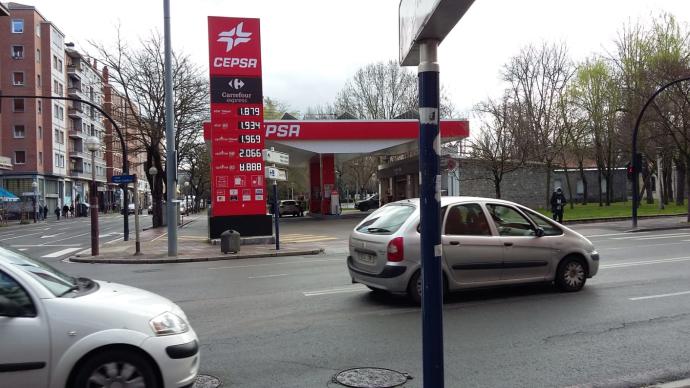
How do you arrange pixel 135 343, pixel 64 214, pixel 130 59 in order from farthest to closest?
pixel 64 214 < pixel 130 59 < pixel 135 343

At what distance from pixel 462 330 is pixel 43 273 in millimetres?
4637

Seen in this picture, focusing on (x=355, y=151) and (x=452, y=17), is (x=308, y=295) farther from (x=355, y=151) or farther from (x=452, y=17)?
(x=355, y=151)

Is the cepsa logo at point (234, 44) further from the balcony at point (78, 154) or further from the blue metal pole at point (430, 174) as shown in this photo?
the balcony at point (78, 154)

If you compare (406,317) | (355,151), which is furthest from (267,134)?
(406,317)

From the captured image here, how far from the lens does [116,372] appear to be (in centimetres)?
393

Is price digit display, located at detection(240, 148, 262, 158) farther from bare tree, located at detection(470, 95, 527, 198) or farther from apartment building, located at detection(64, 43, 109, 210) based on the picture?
apartment building, located at detection(64, 43, 109, 210)

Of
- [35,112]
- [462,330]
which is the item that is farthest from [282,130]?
[35,112]

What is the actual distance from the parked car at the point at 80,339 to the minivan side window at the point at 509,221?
18.1 ft

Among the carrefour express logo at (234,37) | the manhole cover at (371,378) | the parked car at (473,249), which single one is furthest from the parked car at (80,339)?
the carrefour express logo at (234,37)

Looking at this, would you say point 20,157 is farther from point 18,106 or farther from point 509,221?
point 509,221

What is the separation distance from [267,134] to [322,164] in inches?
306

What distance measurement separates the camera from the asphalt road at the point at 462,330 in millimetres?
5223

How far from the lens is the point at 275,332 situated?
6773 mm

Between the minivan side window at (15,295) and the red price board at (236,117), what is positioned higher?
the red price board at (236,117)
